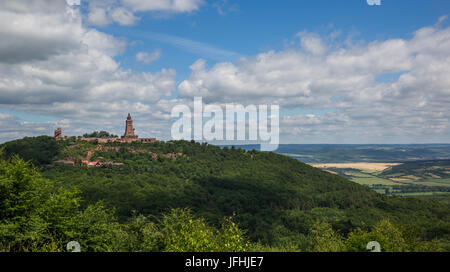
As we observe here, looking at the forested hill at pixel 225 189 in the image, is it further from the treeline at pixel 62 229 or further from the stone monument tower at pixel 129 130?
the treeline at pixel 62 229

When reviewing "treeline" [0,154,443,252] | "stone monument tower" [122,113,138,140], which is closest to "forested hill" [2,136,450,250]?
"stone monument tower" [122,113,138,140]

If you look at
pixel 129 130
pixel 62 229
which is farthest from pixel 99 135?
pixel 62 229

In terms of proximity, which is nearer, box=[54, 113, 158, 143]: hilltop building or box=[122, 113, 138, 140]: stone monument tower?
box=[54, 113, 158, 143]: hilltop building

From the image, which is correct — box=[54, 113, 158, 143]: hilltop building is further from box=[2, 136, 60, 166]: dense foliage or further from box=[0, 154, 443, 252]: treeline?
box=[0, 154, 443, 252]: treeline

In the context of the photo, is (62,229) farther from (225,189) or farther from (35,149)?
(35,149)

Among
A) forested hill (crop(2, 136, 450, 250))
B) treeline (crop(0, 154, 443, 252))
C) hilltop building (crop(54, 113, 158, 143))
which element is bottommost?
forested hill (crop(2, 136, 450, 250))

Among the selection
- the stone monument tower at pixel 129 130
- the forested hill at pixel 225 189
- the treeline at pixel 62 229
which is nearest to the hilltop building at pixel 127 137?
the stone monument tower at pixel 129 130

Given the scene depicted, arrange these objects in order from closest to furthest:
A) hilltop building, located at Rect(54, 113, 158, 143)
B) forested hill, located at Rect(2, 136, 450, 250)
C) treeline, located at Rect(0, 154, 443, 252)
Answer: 1. treeline, located at Rect(0, 154, 443, 252)
2. forested hill, located at Rect(2, 136, 450, 250)
3. hilltop building, located at Rect(54, 113, 158, 143)
